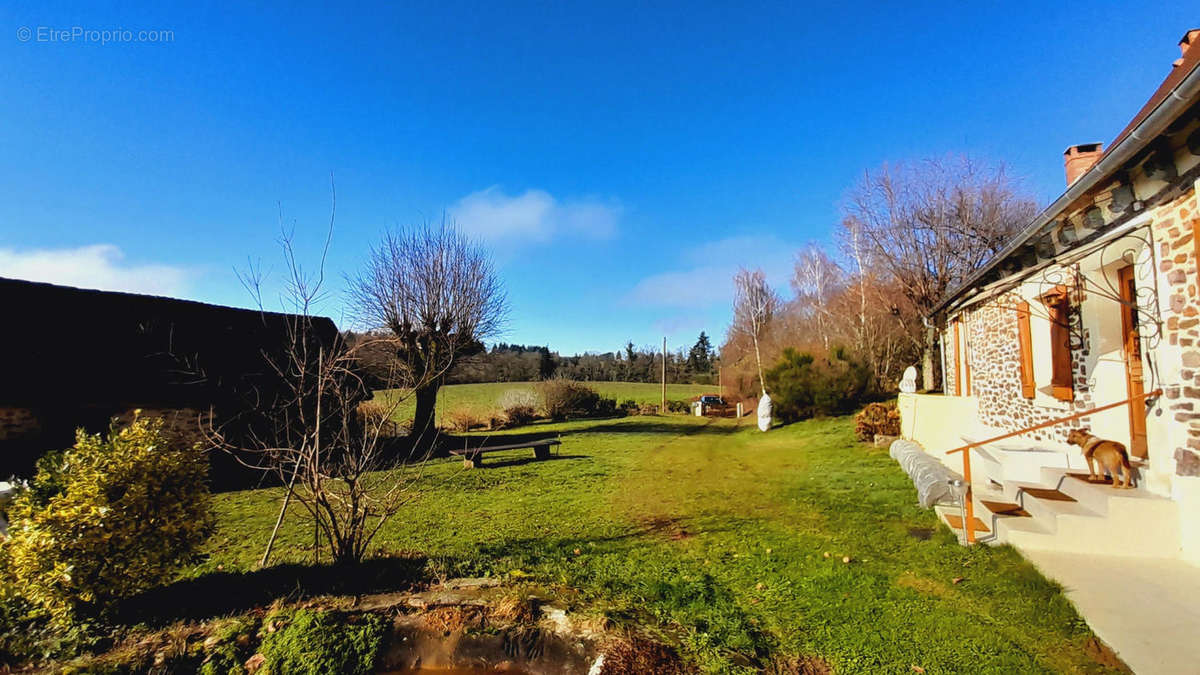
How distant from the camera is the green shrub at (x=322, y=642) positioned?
3.45m

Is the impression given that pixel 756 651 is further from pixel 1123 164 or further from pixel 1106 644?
pixel 1123 164

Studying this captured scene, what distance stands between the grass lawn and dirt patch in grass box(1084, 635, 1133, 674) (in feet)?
0.13

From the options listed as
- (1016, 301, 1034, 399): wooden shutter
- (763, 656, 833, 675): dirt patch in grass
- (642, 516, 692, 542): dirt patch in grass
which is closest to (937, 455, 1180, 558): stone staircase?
(1016, 301, 1034, 399): wooden shutter

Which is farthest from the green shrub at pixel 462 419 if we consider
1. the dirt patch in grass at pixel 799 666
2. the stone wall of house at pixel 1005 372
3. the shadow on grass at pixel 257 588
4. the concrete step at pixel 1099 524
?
the dirt patch in grass at pixel 799 666

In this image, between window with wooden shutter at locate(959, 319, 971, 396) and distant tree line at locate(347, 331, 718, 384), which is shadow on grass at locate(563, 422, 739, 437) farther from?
distant tree line at locate(347, 331, 718, 384)

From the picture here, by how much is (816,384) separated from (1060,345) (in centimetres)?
1173

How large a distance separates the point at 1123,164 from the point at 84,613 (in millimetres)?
9054

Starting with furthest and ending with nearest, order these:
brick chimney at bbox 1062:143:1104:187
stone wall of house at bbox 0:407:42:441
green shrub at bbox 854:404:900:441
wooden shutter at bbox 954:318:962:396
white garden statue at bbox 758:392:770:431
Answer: white garden statue at bbox 758:392:770:431
green shrub at bbox 854:404:900:441
wooden shutter at bbox 954:318:962:396
stone wall of house at bbox 0:407:42:441
brick chimney at bbox 1062:143:1104:187

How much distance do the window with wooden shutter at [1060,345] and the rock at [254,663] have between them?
29.0 ft

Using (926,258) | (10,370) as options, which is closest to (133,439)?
(10,370)

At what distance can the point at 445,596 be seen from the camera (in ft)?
13.8

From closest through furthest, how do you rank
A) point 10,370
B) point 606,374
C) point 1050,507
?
point 1050,507
point 10,370
point 606,374

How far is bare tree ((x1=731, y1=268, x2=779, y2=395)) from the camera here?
34.6 metres

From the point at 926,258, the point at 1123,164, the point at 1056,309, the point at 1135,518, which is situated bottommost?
the point at 1135,518
